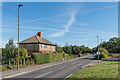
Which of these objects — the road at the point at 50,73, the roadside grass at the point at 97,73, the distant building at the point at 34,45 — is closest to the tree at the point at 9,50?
the road at the point at 50,73

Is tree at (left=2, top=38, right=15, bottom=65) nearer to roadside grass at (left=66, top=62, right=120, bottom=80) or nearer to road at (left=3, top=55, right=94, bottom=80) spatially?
road at (left=3, top=55, right=94, bottom=80)

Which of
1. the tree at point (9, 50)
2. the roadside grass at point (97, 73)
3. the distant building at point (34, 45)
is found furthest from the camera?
the distant building at point (34, 45)

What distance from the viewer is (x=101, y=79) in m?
9.65

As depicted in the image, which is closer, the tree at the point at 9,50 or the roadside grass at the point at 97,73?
the roadside grass at the point at 97,73

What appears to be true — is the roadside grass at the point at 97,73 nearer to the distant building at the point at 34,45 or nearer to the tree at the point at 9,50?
the tree at the point at 9,50

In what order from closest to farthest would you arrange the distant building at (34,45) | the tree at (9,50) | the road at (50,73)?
the road at (50,73) < the tree at (9,50) < the distant building at (34,45)

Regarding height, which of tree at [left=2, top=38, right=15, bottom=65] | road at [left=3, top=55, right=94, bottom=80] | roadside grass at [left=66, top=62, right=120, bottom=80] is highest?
tree at [left=2, top=38, right=15, bottom=65]

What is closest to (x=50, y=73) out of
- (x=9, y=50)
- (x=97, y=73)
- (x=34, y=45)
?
(x=97, y=73)

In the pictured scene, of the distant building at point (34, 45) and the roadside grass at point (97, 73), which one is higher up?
the distant building at point (34, 45)

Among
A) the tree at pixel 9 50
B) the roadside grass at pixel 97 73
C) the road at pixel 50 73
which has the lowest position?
the road at pixel 50 73

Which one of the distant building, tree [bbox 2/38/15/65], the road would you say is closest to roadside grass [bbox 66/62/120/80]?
the road

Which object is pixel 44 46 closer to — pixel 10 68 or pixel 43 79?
pixel 10 68

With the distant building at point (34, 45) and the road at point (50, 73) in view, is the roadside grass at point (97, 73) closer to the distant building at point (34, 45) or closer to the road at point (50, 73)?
the road at point (50, 73)

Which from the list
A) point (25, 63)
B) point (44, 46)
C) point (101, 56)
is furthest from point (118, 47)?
point (25, 63)
